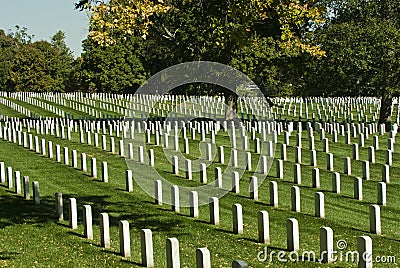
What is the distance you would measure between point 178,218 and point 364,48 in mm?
19482

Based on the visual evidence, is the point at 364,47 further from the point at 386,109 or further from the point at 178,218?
the point at 178,218

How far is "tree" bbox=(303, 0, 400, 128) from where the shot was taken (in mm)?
30672

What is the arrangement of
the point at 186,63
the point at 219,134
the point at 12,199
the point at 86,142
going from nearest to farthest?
the point at 12,199
the point at 86,142
the point at 219,134
the point at 186,63

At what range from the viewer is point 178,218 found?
45.6ft

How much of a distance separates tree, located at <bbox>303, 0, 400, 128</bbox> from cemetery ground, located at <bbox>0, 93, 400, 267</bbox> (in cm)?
930

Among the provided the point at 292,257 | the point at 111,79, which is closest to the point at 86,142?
the point at 292,257

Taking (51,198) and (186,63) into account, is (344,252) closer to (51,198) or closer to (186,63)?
(51,198)

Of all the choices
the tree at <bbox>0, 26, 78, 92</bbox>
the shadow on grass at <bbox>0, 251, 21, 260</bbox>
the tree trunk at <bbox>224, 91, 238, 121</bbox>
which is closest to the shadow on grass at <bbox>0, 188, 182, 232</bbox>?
the shadow on grass at <bbox>0, 251, 21, 260</bbox>

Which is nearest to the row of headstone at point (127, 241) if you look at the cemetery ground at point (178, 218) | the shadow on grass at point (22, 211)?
the cemetery ground at point (178, 218)

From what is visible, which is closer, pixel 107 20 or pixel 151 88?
pixel 107 20

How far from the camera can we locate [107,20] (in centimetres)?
1504

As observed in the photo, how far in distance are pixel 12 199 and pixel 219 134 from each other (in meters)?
14.5

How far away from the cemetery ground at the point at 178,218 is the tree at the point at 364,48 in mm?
9305

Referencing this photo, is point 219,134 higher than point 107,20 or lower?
lower
